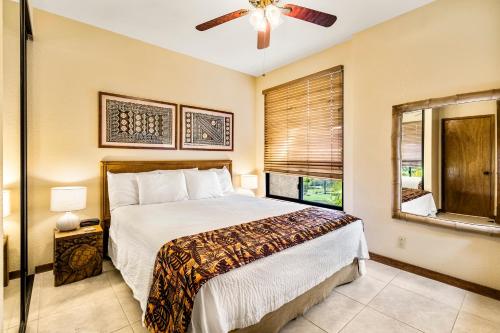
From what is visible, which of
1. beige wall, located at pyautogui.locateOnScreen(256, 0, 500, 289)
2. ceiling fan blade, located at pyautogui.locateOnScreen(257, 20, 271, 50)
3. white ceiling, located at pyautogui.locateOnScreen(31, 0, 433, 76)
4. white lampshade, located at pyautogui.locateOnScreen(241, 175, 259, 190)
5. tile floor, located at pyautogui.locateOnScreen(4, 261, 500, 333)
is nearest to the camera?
tile floor, located at pyautogui.locateOnScreen(4, 261, 500, 333)

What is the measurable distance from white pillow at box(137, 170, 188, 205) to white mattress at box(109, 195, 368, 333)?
7.6 inches

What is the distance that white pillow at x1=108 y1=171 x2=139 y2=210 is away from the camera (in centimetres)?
279

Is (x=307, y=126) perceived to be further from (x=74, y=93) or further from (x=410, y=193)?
(x=74, y=93)

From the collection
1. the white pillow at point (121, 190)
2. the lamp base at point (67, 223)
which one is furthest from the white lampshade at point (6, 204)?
the white pillow at point (121, 190)

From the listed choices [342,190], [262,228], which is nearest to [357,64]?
[342,190]

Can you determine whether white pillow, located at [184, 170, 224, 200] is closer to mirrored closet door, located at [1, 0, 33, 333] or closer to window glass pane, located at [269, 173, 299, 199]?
window glass pane, located at [269, 173, 299, 199]

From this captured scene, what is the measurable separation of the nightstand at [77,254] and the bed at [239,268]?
0.17m

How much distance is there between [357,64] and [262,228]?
248 centimetres

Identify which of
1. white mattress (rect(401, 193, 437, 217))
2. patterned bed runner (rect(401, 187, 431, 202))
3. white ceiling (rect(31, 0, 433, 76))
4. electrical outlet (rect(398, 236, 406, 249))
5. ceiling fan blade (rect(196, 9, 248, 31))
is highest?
white ceiling (rect(31, 0, 433, 76))

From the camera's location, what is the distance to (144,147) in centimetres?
329

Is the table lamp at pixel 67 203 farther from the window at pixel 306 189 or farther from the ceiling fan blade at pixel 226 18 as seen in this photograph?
the window at pixel 306 189

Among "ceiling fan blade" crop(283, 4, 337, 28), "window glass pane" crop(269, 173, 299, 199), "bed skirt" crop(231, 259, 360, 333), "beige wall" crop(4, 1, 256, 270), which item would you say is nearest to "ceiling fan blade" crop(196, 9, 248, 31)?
"ceiling fan blade" crop(283, 4, 337, 28)

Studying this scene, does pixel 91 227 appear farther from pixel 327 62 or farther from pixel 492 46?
pixel 492 46

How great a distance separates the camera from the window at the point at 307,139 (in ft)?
11.3
